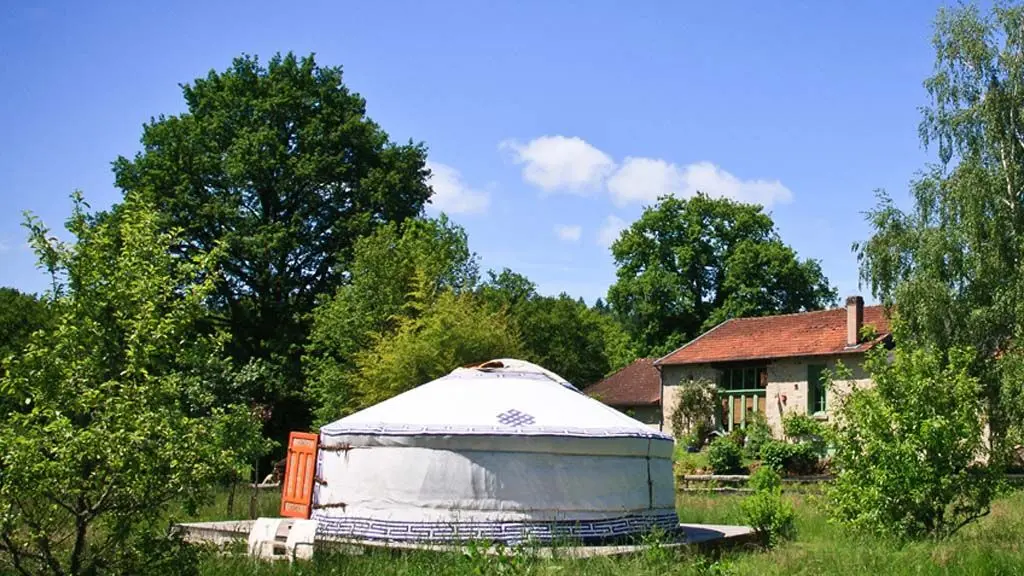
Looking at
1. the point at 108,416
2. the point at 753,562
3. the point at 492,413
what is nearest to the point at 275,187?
the point at 492,413

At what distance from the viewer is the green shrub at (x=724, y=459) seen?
72.5 feet

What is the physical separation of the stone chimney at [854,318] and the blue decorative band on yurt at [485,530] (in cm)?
1583

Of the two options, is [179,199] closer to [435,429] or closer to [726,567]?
[435,429]

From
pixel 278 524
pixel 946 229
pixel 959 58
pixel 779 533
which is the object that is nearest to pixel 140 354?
pixel 278 524

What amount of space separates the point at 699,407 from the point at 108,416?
23.5m

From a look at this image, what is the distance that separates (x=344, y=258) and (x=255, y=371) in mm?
4759

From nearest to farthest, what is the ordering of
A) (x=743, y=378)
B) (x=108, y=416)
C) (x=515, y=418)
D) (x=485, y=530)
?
1. (x=108, y=416)
2. (x=485, y=530)
3. (x=515, y=418)
4. (x=743, y=378)

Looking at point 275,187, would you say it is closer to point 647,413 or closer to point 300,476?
point 647,413

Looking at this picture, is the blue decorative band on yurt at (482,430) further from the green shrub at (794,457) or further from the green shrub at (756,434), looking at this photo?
the green shrub at (756,434)

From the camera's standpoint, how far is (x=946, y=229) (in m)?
18.4

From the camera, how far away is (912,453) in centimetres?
983

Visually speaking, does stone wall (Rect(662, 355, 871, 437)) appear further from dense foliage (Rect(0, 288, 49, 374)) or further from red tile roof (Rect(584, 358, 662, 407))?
dense foliage (Rect(0, 288, 49, 374))

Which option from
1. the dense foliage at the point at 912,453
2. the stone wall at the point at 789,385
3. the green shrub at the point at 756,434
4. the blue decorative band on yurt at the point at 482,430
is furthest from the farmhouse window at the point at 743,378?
the blue decorative band on yurt at the point at 482,430


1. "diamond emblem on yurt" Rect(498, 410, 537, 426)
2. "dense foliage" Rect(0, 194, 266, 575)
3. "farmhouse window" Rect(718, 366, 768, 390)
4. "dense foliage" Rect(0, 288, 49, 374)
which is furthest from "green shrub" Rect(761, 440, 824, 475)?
"dense foliage" Rect(0, 194, 266, 575)
